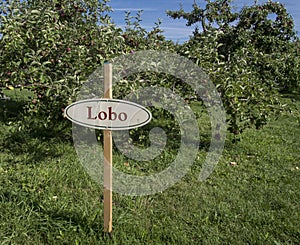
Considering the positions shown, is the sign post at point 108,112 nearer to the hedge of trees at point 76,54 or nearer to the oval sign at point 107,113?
the oval sign at point 107,113

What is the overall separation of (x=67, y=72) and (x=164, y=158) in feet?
4.74

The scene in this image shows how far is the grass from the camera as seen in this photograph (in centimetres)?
230

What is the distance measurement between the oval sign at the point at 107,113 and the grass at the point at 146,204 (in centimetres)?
80

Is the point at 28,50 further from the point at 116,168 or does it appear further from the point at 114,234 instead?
the point at 114,234

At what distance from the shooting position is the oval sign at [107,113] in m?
1.94

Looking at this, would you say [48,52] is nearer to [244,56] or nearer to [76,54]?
[76,54]

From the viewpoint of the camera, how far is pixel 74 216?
8.00ft

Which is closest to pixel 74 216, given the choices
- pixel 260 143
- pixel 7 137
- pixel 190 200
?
pixel 190 200


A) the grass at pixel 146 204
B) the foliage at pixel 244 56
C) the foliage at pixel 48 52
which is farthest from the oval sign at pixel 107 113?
the foliage at pixel 244 56

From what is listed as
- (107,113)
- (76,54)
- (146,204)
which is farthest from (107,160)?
(76,54)

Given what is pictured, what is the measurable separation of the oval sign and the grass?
2.61 feet

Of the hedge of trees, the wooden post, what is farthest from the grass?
the hedge of trees

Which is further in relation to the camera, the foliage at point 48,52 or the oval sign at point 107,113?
the foliage at point 48,52

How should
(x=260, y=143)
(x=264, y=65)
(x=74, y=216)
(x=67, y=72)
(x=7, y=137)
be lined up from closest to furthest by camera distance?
(x=74, y=216)
(x=67, y=72)
(x=7, y=137)
(x=260, y=143)
(x=264, y=65)
